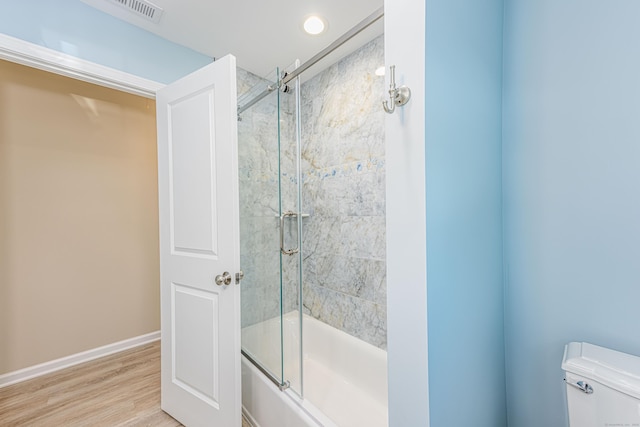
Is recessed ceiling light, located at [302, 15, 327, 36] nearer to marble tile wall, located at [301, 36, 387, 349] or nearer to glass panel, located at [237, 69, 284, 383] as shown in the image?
marble tile wall, located at [301, 36, 387, 349]

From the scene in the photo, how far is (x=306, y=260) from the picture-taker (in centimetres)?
244

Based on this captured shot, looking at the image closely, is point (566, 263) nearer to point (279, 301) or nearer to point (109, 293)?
point (279, 301)

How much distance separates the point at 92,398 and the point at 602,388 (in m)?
2.69

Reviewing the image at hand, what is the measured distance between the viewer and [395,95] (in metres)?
0.81

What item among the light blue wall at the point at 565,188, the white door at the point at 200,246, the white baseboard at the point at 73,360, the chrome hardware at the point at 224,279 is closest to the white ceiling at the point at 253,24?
the white door at the point at 200,246

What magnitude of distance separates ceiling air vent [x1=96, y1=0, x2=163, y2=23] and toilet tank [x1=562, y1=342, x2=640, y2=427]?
2563mm

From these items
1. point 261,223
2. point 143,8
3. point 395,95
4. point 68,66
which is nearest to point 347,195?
point 261,223

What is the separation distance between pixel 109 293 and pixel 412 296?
280cm

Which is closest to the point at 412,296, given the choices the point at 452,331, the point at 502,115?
the point at 452,331

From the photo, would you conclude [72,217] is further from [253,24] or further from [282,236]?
[253,24]

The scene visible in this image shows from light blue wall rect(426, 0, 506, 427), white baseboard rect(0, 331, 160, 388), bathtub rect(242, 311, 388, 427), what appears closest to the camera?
light blue wall rect(426, 0, 506, 427)

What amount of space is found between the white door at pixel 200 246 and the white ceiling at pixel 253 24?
19.0 inches

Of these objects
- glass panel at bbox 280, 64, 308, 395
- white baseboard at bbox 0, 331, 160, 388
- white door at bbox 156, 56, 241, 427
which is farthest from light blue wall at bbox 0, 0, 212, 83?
white baseboard at bbox 0, 331, 160, 388

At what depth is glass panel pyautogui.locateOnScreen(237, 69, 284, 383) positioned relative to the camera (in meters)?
1.53
